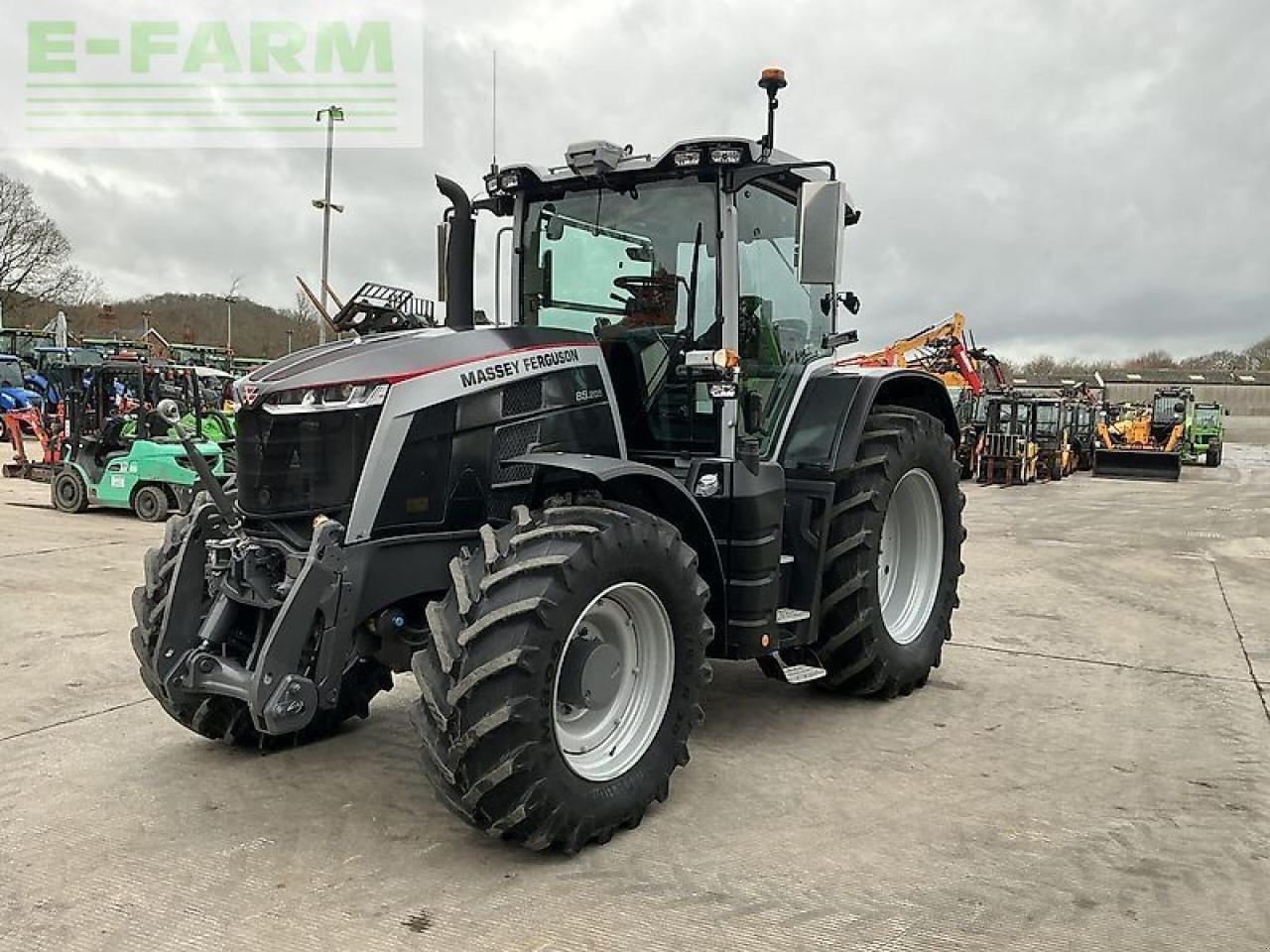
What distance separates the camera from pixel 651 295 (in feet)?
15.0

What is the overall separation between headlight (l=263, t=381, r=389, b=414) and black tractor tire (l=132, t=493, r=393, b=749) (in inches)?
25.7

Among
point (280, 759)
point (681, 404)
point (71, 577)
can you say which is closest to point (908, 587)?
point (681, 404)

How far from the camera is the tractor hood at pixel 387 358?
11.8 ft

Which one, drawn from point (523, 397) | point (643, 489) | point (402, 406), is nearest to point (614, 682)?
point (643, 489)

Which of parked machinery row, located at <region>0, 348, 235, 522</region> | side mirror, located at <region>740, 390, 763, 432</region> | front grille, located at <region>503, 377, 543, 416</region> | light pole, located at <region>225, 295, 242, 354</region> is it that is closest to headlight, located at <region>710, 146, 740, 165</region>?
side mirror, located at <region>740, 390, 763, 432</region>

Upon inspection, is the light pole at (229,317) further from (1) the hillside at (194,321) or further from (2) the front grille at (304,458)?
(2) the front grille at (304,458)

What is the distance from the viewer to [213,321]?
2489 inches

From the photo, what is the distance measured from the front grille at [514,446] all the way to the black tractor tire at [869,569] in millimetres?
1568

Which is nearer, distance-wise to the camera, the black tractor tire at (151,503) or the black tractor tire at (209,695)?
the black tractor tire at (209,695)

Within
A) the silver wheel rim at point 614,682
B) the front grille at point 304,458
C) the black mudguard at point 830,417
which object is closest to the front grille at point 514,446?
the front grille at point 304,458

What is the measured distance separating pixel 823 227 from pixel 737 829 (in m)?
2.32

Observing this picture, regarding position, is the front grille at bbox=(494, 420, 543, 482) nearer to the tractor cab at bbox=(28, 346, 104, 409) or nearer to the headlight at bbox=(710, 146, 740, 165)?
the headlight at bbox=(710, 146, 740, 165)

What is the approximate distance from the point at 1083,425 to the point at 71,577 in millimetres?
24410

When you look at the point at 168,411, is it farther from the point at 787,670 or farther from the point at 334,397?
the point at 787,670
